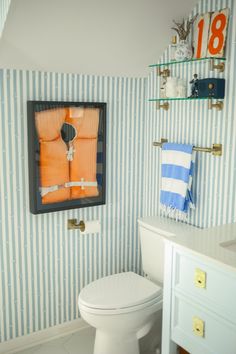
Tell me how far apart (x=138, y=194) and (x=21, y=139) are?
974mm

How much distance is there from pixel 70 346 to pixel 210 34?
208 centimetres

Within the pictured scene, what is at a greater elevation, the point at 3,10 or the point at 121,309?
the point at 3,10

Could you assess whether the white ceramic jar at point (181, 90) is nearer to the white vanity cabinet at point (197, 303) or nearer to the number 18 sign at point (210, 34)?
the number 18 sign at point (210, 34)

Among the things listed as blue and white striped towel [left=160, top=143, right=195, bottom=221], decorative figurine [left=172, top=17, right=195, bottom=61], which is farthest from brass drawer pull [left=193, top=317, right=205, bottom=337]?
decorative figurine [left=172, top=17, right=195, bottom=61]

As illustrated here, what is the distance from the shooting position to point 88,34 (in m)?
2.31

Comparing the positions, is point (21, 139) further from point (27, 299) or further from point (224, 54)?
point (224, 54)

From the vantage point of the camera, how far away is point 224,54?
2299mm

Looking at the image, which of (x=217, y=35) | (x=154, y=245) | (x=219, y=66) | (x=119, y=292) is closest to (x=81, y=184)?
(x=154, y=245)

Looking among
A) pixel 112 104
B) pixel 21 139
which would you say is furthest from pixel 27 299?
pixel 112 104

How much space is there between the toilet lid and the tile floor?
478 mm

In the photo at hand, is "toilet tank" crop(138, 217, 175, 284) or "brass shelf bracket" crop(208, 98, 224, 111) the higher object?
"brass shelf bracket" crop(208, 98, 224, 111)

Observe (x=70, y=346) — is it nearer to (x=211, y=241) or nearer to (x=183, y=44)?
(x=211, y=241)

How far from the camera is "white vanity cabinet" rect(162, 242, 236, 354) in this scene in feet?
5.71

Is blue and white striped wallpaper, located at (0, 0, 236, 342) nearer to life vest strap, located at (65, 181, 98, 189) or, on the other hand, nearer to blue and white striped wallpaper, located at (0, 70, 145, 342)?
blue and white striped wallpaper, located at (0, 70, 145, 342)
